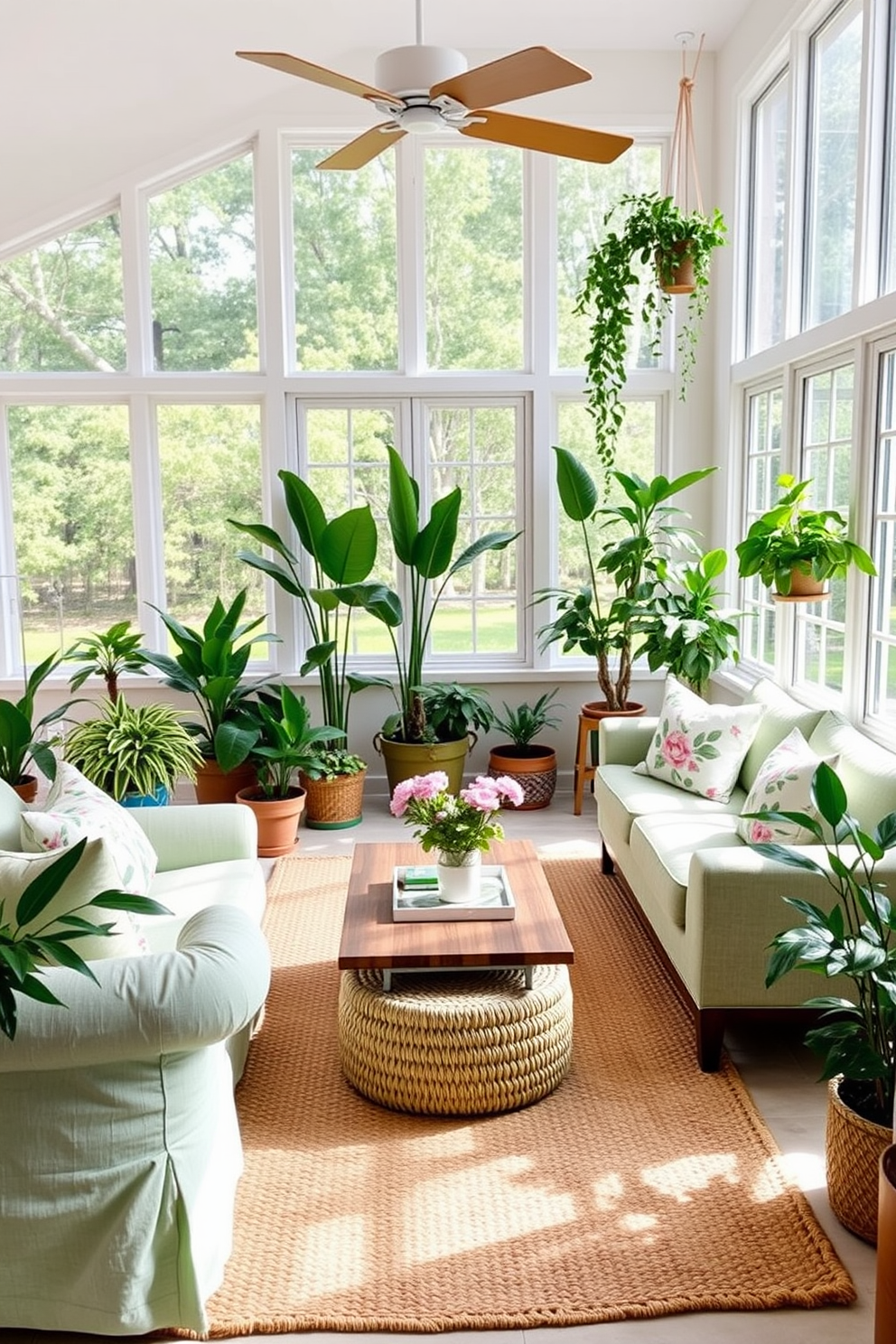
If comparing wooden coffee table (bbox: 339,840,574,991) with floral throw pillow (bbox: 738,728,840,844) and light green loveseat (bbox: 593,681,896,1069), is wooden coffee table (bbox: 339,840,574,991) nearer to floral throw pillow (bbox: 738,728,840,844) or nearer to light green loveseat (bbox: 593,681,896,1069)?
light green loveseat (bbox: 593,681,896,1069)

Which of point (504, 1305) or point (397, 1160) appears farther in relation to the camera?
point (397, 1160)

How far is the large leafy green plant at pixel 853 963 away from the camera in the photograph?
7.79 ft

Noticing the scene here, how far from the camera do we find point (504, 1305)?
2.27m

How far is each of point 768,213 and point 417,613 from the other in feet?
8.19

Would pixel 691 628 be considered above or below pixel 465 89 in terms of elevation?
below

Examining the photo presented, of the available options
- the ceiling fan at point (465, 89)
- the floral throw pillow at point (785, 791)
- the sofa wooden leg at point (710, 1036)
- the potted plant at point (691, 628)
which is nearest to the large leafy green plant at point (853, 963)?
the sofa wooden leg at point (710, 1036)

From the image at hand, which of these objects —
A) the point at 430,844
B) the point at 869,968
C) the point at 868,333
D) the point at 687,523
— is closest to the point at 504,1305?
the point at 869,968

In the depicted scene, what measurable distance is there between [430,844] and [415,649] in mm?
2765

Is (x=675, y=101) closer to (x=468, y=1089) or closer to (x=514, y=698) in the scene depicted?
(x=514, y=698)

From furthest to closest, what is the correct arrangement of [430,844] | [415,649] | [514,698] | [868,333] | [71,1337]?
1. [514,698]
2. [415,649]
3. [868,333]
4. [430,844]
5. [71,1337]

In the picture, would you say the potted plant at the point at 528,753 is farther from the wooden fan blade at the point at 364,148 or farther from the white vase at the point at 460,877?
the wooden fan blade at the point at 364,148

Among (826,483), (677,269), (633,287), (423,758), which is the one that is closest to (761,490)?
(826,483)

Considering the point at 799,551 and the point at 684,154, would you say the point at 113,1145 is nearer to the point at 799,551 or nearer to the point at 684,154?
the point at 799,551

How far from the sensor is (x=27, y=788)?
5.07m
